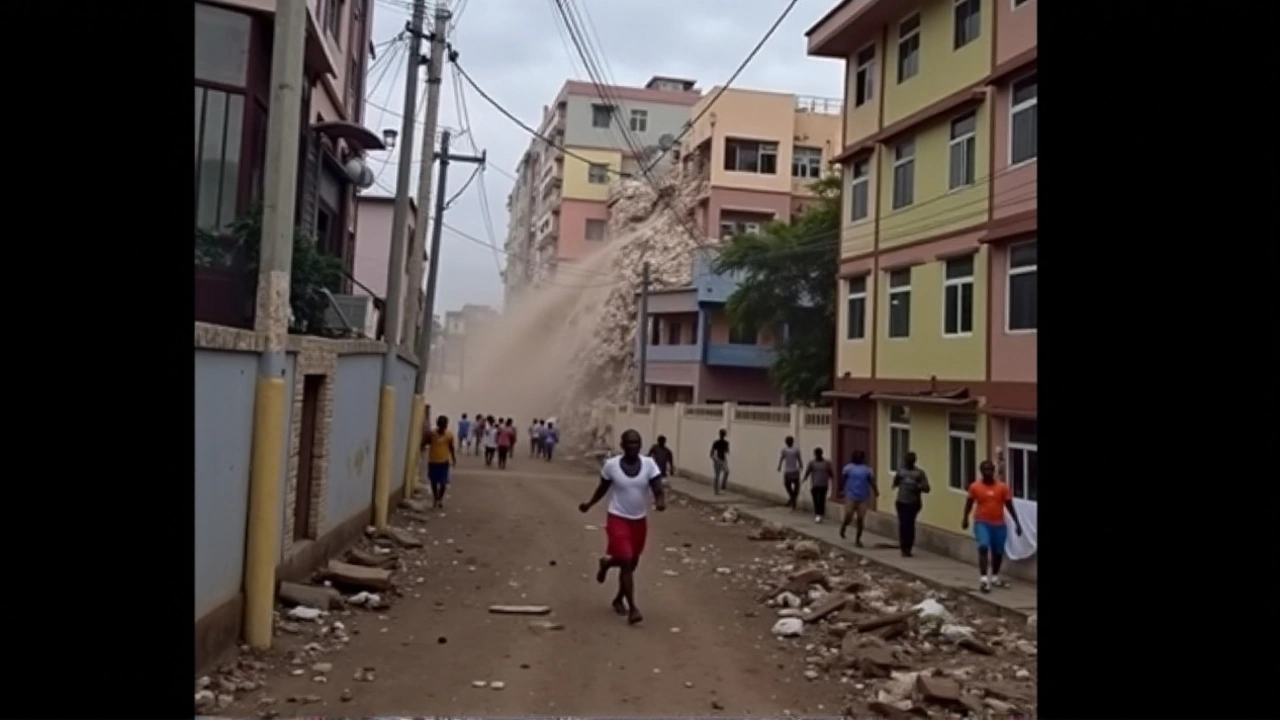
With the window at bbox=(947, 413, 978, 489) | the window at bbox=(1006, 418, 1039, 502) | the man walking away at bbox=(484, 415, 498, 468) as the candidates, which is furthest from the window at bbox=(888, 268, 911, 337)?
the man walking away at bbox=(484, 415, 498, 468)

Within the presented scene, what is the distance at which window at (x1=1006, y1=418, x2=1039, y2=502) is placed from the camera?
13.1 metres

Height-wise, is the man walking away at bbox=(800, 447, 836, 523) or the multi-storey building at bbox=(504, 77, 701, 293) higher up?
the multi-storey building at bbox=(504, 77, 701, 293)

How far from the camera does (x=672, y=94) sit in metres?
52.6

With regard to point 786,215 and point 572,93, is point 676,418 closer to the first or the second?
Result: point 786,215

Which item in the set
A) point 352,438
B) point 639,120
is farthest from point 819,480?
point 639,120

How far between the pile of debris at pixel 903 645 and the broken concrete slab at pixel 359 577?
3437 mm

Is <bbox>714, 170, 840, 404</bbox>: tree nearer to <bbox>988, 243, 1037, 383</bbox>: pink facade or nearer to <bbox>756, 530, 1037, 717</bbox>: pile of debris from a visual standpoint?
<bbox>988, 243, 1037, 383</bbox>: pink facade

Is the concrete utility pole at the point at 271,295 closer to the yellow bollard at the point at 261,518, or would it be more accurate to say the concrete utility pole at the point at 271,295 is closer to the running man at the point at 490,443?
the yellow bollard at the point at 261,518

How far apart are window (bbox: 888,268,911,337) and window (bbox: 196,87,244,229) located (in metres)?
10.0

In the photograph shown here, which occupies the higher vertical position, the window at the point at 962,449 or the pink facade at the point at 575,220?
the pink facade at the point at 575,220

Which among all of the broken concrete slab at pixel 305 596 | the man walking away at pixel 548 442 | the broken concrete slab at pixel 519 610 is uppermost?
the man walking away at pixel 548 442

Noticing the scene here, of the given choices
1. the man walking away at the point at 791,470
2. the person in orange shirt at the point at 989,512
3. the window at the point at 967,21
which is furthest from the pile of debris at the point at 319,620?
the window at the point at 967,21

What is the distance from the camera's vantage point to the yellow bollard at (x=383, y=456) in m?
13.5
